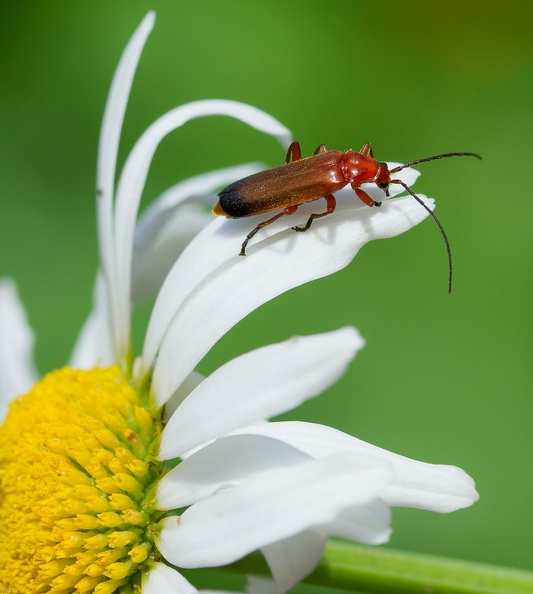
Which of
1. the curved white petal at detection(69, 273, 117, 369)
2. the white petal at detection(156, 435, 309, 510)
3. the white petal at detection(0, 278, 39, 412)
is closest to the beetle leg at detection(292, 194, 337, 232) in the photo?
the white petal at detection(156, 435, 309, 510)

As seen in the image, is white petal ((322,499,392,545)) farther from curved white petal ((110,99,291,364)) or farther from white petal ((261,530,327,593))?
curved white petal ((110,99,291,364))

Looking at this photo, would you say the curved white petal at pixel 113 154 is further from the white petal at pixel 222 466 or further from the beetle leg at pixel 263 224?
the white petal at pixel 222 466

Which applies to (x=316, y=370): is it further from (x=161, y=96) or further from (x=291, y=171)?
(x=161, y=96)

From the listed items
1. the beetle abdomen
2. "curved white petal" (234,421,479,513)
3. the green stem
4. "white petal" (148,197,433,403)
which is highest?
the beetle abdomen

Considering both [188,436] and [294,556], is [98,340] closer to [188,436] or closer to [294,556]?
[188,436]

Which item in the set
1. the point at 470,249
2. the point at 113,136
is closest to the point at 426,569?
the point at 113,136

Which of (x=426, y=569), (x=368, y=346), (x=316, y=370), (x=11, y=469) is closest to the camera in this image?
(x=316, y=370)
